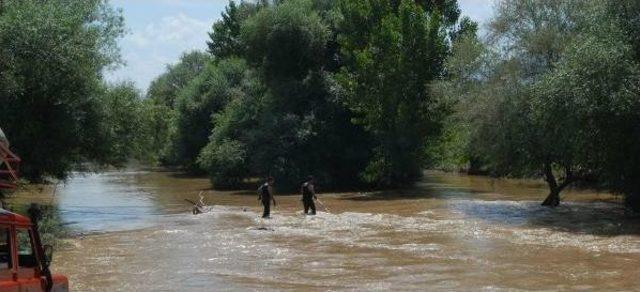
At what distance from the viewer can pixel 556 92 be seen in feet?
81.1

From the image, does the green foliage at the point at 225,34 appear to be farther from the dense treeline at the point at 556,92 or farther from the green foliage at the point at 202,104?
the dense treeline at the point at 556,92

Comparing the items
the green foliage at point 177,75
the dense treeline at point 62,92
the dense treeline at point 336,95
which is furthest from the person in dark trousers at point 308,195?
the green foliage at point 177,75

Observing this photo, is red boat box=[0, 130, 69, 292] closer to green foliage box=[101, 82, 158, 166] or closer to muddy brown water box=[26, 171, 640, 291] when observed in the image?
muddy brown water box=[26, 171, 640, 291]

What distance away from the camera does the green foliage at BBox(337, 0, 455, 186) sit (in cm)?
4200

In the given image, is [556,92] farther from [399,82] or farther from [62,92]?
[399,82]

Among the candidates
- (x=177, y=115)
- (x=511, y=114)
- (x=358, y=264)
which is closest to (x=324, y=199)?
(x=511, y=114)

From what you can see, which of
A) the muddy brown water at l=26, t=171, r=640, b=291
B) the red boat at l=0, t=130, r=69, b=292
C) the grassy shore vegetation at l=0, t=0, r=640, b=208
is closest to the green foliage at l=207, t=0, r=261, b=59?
the grassy shore vegetation at l=0, t=0, r=640, b=208

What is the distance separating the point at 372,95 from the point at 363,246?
21.6 meters

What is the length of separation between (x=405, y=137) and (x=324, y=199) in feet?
18.7

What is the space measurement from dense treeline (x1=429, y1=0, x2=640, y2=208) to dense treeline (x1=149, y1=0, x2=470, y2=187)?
665cm

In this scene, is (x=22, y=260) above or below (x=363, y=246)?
above

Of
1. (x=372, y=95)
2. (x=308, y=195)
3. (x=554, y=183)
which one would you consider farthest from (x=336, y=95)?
(x=554, y=183)

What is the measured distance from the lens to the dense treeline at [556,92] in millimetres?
23938

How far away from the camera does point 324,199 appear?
39.8m
